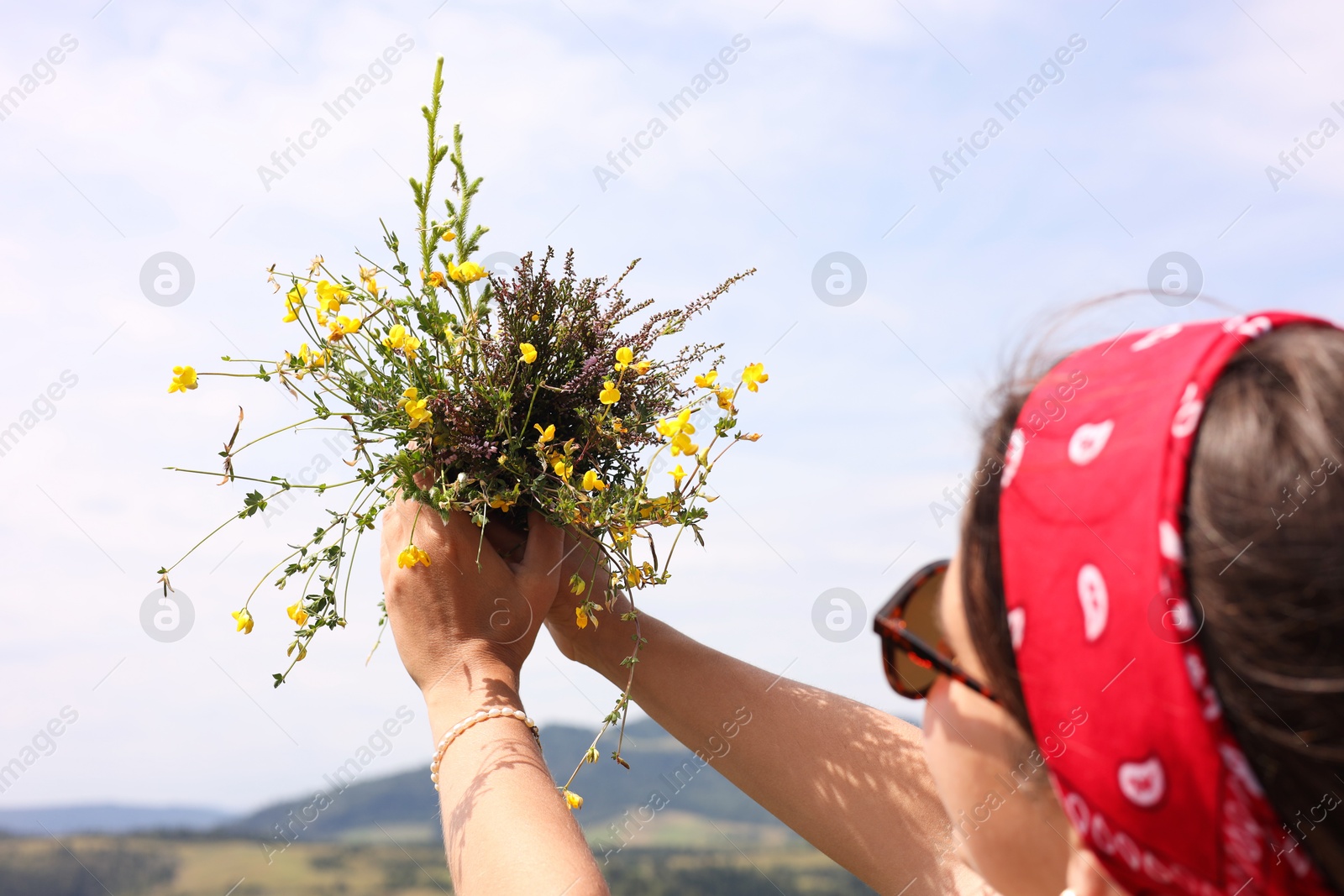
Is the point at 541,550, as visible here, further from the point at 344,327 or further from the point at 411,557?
the point at 344,327

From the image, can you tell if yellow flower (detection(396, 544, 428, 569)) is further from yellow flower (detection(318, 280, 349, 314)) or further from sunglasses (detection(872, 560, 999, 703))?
sunglasses (detection(872, 560, 999, 703))

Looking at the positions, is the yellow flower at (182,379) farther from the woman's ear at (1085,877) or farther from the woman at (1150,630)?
the woman's ear at (1085,877)

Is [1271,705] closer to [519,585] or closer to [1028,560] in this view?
[1028,560]

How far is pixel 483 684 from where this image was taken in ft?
5.34

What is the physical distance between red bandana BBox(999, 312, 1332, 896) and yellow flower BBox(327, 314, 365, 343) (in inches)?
45.2

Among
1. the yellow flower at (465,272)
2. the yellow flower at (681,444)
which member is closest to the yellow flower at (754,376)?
the yellow flower at (681,444)

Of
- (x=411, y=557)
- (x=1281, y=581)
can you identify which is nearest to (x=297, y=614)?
(x=411, y=557)

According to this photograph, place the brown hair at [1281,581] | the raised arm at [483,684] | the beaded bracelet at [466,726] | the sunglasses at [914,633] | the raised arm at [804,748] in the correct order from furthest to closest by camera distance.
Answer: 1. the raised arm at [804,748]
2. the beaded bracelet at [466,726]
3. the raised arm at [483,684]
4. the sunglasses at [914,633]
5. the brown hair at [1281,581]

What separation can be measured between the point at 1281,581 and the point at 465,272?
4.19 ft

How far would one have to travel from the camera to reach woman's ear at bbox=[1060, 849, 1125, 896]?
37.0 inches

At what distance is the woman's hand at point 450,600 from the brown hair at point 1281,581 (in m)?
1.19

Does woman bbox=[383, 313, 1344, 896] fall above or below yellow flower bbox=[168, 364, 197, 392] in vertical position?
below

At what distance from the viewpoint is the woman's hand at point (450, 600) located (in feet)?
5.47

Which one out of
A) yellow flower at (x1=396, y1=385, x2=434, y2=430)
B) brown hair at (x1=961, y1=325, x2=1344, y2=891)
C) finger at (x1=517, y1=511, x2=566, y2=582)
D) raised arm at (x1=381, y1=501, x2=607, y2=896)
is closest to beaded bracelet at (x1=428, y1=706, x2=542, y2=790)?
raised arm at (x1=381, y1=501, x2=607, y2=896)
